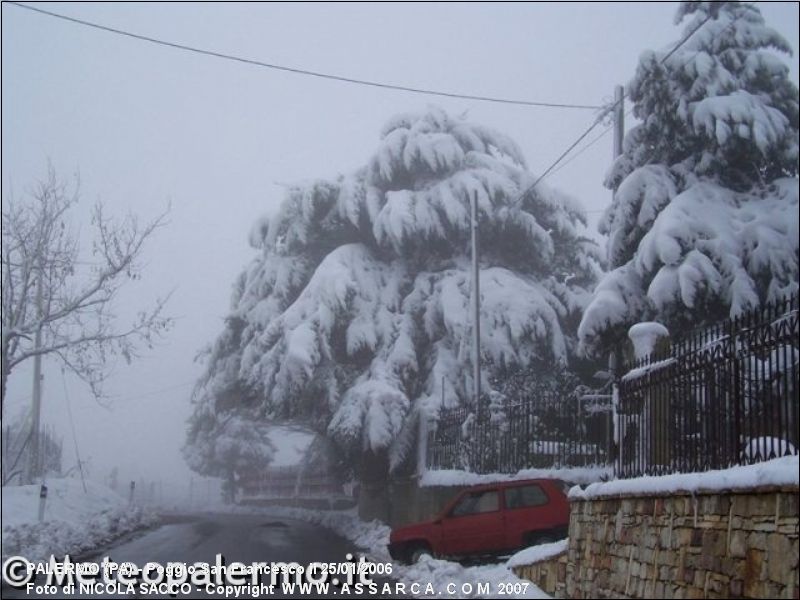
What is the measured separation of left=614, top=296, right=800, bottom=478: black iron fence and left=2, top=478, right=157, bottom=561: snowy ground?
980 cm

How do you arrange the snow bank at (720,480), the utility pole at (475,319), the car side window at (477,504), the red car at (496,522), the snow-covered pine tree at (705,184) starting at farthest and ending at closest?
the utility pole at (475,319) < the car side window at (477,504) < the red car at (496,522) < the snow-covered pine tree at (705,184) < the snow bank at (720,480)

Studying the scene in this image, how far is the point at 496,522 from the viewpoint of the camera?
52.1ft

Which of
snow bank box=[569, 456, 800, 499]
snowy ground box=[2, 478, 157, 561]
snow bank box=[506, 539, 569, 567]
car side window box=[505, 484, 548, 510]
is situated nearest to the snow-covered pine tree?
snow bank box=[569, 456, 800, 499]

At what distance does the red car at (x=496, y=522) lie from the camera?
15570 millimetres

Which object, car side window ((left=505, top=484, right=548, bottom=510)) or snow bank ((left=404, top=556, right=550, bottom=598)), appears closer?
snow bank ((left=404, top=556, right=550, bottom=598))

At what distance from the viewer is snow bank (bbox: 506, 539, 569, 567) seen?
1226 centimetres

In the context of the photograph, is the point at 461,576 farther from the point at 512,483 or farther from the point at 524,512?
the point at 512,483

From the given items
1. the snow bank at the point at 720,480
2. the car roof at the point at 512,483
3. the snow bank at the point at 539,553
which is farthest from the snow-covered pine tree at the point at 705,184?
the snow bank at the point at 539,553

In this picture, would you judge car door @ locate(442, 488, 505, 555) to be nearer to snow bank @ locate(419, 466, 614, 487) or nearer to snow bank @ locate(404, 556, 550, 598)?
→ snow bank @ locate(404, 556, 550, 598)

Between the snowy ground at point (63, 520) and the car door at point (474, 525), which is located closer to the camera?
the car door at point (474, 525)

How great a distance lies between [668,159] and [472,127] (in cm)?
1381

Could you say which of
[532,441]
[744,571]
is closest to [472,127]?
[532,441]

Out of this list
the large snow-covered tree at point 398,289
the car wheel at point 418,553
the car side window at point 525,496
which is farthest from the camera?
the large snow-covered tree at point 398,289

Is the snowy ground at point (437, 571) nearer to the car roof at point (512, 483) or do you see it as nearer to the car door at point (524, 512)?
the car door at point (524, 512)
